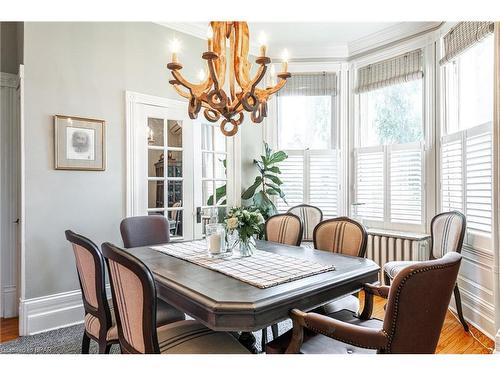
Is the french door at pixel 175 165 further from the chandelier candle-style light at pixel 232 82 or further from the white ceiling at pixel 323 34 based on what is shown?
the chandelier candle-style light at pixel 232 82

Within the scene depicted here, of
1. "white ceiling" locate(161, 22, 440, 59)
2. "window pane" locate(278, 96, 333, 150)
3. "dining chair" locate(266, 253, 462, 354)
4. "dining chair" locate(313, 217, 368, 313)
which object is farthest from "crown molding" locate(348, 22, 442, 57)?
"dining chair" locate(266, 253, 462, 354)

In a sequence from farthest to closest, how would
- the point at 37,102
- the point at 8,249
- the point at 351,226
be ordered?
the point at 8,249 < the point at 37,102 < the point at 351,226

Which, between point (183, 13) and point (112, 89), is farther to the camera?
point (112, 89)

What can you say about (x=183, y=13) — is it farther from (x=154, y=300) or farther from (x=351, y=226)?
(x=351, y=226)

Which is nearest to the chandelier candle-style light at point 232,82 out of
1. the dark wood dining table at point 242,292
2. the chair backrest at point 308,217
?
the dark wood dining table at point 242,292

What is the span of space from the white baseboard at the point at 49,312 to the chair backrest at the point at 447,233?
3.41 metres

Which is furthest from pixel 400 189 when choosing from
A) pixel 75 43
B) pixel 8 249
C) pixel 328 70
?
pixel 8 249

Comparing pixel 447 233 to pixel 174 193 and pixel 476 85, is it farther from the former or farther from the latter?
pixel 174 193

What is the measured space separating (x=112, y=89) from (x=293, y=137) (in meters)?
2.39

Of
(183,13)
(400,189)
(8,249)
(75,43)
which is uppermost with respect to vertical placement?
(75,43)

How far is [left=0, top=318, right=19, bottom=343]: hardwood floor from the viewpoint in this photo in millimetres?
2621

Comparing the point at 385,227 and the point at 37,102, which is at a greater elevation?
the point at 37,102

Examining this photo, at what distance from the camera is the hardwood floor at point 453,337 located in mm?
2393

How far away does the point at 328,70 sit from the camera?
4.28 meters
